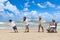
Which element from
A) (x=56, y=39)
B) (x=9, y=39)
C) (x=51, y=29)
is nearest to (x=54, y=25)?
(x=51, y=29)

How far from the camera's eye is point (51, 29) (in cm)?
1869

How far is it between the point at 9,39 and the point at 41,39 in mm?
2061

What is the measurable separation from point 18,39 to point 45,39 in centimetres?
173

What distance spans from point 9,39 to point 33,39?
1546 mm

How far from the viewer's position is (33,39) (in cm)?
1370

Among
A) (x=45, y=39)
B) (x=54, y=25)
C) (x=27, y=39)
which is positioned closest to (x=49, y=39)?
(x=45, y=39)

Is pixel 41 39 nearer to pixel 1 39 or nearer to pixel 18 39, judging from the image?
pixel 18 39

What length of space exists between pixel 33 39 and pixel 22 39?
71 centimetres

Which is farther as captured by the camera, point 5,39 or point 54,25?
point 54,25

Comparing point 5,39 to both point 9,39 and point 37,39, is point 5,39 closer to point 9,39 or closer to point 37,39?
point 9,39

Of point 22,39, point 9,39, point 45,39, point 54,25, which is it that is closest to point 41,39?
point 45,39

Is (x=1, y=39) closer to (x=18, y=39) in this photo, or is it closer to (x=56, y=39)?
(x=18, y=39)

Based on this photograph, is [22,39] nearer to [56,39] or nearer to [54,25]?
[56,39]

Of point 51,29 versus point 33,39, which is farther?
point 51,29
